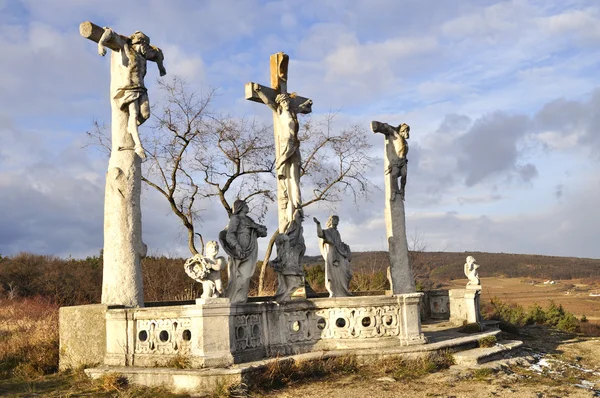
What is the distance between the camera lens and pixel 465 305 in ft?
49.0

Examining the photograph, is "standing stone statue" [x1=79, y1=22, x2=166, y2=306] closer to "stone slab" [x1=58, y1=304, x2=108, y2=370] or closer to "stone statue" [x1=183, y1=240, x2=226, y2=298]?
"stone slab" [x1=58, y1=304, x2=108, y2=370]

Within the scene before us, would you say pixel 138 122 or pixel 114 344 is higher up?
pixel 138 122

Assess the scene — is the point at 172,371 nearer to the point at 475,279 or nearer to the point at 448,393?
the point at 448,393

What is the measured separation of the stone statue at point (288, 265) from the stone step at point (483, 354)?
307cm

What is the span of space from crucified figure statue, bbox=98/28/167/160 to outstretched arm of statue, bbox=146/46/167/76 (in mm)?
107

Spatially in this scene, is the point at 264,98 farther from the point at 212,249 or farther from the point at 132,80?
the point at 212,249

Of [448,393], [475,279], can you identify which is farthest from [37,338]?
[475,279]

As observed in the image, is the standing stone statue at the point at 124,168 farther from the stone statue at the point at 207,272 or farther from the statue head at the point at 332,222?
the statue head at the point at 332,222

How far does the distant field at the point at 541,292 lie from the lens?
40.4 metres

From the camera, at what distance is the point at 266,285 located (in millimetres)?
24078

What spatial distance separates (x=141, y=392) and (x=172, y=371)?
488mm

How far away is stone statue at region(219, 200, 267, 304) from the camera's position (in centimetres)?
1027

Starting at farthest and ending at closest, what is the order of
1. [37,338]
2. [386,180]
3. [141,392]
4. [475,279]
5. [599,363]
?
[475,279]
[386,180]
[599,363]
[37,338]
[141,392]

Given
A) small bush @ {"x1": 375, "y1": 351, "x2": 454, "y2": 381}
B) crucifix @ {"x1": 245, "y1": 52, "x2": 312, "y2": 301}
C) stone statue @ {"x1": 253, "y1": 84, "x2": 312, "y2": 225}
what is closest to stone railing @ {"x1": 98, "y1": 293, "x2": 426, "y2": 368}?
small bush @ {"x1": 375, "y1": 351, "x2": 454, "y2": 381}
